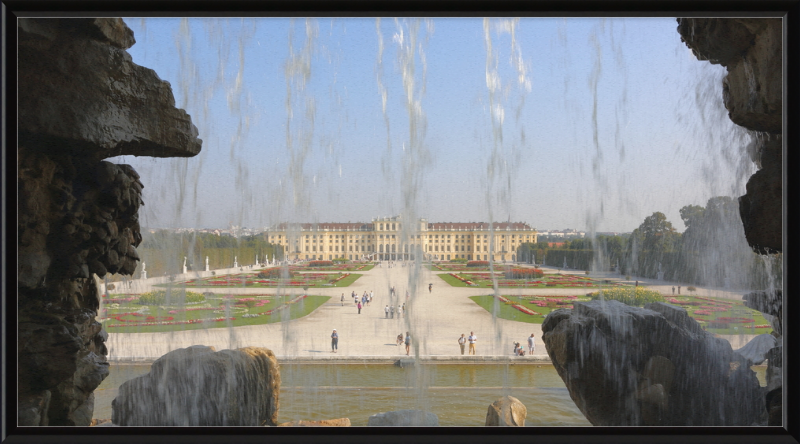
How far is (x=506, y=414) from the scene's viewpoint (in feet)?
17.3

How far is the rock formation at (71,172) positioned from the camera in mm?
3348

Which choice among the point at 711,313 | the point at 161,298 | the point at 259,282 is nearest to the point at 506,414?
the point at 711,313

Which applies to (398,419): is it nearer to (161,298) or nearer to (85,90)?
(85,90)

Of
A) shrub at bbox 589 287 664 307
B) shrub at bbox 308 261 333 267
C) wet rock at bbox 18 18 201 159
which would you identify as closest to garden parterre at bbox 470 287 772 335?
shrub at bbox 589 287 664 307

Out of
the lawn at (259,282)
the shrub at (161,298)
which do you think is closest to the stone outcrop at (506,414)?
the shrub at (161,298)

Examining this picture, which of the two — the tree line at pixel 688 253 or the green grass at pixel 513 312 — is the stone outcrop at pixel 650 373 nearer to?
the tree line at pixel 688 253

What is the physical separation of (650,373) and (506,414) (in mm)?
1511

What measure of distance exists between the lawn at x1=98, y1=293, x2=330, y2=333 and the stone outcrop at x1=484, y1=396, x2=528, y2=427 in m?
7.99

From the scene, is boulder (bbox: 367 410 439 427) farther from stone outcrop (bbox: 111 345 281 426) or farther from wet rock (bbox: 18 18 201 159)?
wet rock (bbox: 18 18 201 159)

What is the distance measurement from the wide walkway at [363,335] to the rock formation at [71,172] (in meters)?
5.99

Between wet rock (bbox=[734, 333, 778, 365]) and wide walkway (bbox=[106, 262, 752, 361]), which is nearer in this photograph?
wet rock (bbox=[734, 333, 778, 365])

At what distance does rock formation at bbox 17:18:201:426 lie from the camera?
11.0 ft

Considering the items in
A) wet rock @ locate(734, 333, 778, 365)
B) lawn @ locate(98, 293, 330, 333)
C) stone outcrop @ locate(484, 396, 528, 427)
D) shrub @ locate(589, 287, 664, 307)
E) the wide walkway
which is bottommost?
the wide walkway
